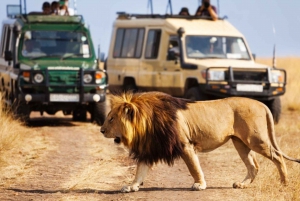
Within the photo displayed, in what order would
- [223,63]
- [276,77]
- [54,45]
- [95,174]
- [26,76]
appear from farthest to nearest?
[223,63]
[276,77]
[54,45]
[26,76]
[95,174]

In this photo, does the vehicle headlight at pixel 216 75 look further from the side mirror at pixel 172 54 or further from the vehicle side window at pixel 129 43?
the vehicle side window at pixel 129 43

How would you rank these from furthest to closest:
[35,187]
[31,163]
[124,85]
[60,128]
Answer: [124,85] → [60,128] → [31,163] → [35,187]

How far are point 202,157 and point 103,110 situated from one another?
4.59 m

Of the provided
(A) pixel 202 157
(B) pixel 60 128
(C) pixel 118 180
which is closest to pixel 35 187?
(C) pixel 118 180

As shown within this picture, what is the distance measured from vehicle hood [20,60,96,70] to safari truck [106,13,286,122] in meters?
2.10

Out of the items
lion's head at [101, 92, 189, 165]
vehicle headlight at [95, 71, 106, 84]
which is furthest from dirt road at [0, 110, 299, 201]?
vehicle headlight at [95, 71, 106, 84]

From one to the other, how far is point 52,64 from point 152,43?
3.24 meters

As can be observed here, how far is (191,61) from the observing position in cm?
1688

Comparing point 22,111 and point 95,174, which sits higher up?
point 95,174

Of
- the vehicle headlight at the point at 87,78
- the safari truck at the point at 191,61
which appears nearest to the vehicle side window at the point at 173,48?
the safari truck at the point at 191,61

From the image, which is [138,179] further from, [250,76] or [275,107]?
[275,107]

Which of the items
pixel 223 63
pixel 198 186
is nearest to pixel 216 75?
pixel 223 63

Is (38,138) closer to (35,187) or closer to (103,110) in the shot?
(103,110)

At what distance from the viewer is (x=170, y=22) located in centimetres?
1769
